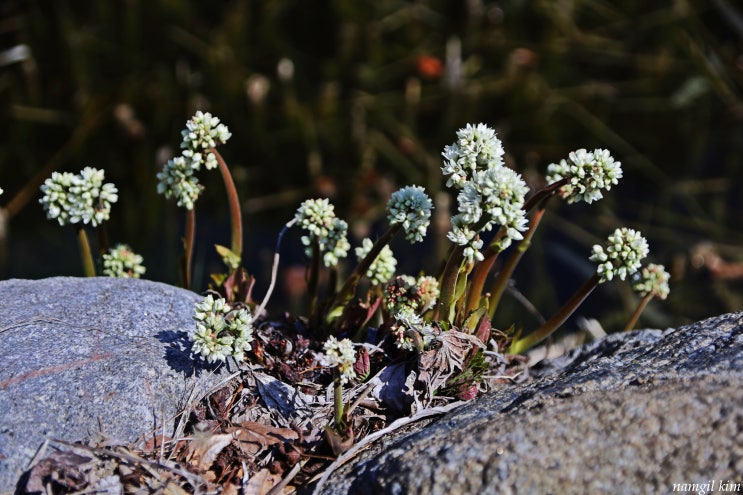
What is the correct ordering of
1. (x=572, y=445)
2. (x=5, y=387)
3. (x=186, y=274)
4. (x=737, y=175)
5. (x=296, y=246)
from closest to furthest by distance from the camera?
(x=572, y=445) → (x=5, y=387) → (x=186, y=274) → (x=296, y=246) → (x=737, y=175)

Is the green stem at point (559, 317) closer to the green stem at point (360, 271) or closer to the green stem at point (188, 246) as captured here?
the green stem at point (360, 271)

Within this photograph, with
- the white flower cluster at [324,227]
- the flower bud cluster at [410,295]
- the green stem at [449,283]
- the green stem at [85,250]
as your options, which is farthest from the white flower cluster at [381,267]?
the green stem at [85,250]

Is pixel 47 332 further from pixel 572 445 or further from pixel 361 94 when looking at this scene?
pixel 361 94

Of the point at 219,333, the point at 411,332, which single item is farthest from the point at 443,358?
the point at 219,333

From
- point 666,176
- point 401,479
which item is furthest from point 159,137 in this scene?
point 401,479

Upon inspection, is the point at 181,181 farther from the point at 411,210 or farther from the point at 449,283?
the point at 449,283

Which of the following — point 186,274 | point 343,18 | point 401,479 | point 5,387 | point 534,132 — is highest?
point 343,18

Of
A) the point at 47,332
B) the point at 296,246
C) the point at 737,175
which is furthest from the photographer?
the point at 737,175
